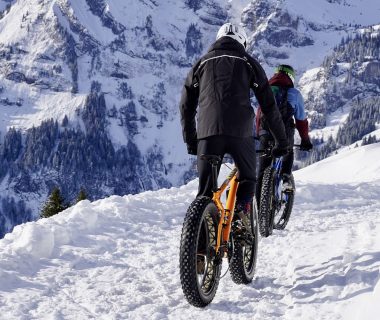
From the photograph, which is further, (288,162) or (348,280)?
(288,162)

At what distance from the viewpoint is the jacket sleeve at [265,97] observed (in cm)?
636

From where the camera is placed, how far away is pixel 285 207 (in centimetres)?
1070

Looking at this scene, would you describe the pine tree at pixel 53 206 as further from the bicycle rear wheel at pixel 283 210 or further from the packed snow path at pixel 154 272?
the bicycle rear wheel at pixel 283 210

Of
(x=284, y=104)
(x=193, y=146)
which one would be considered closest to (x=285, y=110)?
(x=284, y=104)

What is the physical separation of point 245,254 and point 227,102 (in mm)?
1996

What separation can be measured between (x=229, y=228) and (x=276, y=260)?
180 cm

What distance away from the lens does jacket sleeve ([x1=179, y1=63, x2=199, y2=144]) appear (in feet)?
21.4

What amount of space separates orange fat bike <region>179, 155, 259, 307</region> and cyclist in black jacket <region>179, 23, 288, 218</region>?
21 centimetres

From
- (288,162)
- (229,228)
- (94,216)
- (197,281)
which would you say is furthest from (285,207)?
(197,281)

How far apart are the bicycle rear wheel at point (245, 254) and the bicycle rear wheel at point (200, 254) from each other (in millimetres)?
427

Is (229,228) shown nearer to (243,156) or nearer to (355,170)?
(243,156)

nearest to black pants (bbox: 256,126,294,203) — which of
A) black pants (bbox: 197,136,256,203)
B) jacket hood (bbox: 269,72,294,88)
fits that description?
jacket hood (bbox: 269,72,294,88)

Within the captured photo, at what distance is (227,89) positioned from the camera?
20.4ft

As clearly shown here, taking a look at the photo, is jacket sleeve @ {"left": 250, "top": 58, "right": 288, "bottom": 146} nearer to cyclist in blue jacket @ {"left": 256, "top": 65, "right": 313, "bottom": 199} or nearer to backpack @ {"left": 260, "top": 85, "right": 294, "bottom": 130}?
cyclist in blue jacket @ {"left": 256, "top": 65, "right": 313, "bottom": 199}
